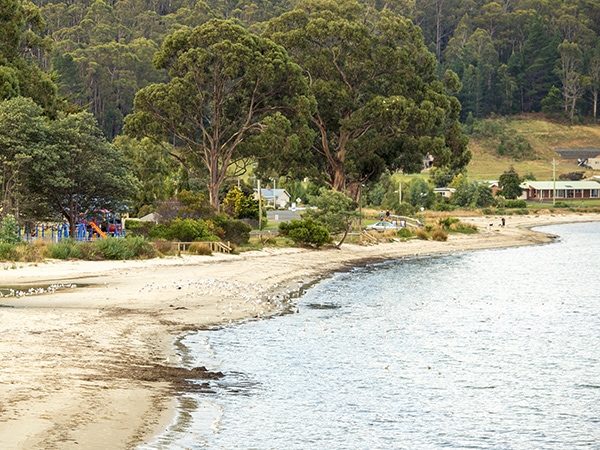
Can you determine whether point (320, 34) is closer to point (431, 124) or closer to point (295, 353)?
point (431, 124)

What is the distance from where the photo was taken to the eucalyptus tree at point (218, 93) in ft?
225

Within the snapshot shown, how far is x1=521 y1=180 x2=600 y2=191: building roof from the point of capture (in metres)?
161

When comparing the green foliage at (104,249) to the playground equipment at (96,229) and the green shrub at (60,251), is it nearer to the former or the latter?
the green shrub at (60,251)

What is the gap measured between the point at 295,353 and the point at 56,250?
21.8 meters

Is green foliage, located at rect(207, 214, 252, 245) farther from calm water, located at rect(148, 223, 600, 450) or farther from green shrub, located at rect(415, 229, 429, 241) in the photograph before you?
green shrub, located at rect(415, 229, 429, 241)

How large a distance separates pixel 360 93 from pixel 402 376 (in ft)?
208

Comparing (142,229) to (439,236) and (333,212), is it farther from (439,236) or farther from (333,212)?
(439,236)

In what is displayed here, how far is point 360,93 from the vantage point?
8494 centimetres

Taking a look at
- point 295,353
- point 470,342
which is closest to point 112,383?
point 295,353

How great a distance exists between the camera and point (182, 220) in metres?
55.6

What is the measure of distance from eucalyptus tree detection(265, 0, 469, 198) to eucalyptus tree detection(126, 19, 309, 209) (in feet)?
28.3

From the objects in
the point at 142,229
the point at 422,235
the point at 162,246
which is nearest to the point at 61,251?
the point at 162,246

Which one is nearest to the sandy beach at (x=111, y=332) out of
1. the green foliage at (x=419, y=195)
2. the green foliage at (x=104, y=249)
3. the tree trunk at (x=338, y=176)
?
the green foliage at (x=104, y=249)

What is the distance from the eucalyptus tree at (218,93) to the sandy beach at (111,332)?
17.3 meters
